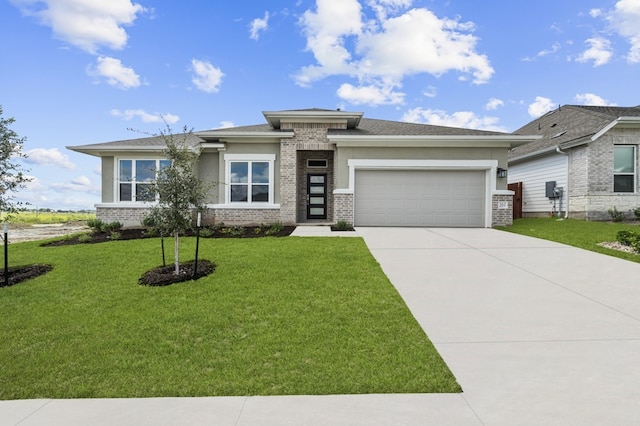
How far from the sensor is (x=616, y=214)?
47.2 ft

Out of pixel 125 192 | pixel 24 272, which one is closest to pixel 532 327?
pixel 24 272

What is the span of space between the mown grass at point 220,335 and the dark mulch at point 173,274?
0.21 m

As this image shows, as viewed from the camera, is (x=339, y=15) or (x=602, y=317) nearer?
(x=602, y=317)

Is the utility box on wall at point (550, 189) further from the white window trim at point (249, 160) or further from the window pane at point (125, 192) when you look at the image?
the window pane at point (125, 192)

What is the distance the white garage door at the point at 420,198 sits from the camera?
13.4m

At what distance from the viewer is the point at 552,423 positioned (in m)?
2.54

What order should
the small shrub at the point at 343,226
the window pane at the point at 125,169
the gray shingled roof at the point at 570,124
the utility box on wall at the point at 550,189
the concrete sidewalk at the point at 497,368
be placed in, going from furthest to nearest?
1. the utility box on wall at the point at 550,189
2. the gray shingled roof at the point at 570,124
3. the window pane at the point at 125,169
4. the small shrub at the point at 343,226
5. the concrete sidewalk at the point at 497,368

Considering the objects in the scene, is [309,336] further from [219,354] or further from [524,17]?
[524,17]

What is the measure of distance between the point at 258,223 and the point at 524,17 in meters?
13.7

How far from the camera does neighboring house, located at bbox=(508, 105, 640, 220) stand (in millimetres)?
14586

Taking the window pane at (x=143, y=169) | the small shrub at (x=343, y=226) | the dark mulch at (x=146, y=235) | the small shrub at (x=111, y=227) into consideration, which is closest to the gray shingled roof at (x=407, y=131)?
the small shrub at (x=343, y=226)

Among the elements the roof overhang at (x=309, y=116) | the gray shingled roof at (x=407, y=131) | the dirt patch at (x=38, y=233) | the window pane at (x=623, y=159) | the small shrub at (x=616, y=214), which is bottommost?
the dirt patch at (x=38, y=233)

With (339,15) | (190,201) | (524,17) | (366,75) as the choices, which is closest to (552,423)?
(190,201)

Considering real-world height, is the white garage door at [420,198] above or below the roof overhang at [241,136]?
below
